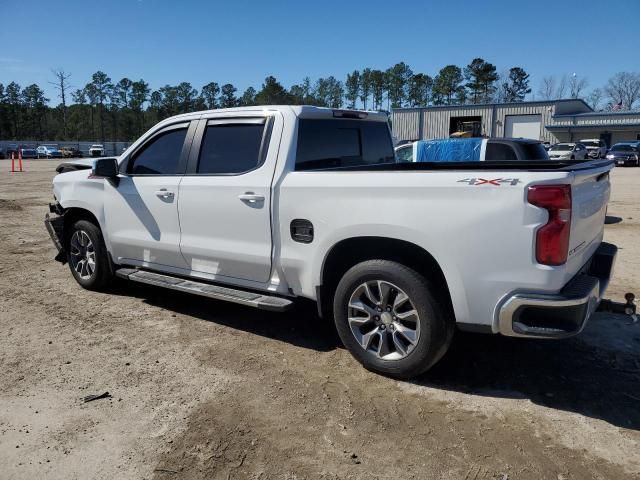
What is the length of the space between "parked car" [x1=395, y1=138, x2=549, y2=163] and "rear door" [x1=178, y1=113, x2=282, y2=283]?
17.3ft

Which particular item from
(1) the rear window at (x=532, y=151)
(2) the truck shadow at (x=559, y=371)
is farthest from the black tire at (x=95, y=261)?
(1) the rear window at (x=532, y=151)

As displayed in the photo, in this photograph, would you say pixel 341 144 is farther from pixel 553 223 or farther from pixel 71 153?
pixel 71 153

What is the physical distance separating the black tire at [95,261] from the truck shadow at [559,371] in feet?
12.4

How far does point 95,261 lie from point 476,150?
24.2 feet

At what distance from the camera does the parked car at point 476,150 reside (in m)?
9.47

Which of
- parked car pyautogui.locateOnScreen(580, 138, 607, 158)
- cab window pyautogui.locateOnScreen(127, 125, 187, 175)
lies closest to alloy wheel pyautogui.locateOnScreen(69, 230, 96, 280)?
cab window pyautogui.locateOnScreen(127, 125, 187, 175)

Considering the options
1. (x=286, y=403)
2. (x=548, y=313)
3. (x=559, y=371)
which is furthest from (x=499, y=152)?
(x=286, y=403)

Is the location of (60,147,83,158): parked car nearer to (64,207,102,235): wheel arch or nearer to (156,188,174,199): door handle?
(64,207,102,235): wheel arch

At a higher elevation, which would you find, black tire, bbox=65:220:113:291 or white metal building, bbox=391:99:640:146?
white metal building, bbox=391:99:640:146

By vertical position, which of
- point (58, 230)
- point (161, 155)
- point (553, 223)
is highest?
point (161, 155)

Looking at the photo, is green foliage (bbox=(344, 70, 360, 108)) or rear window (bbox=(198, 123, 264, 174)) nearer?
rear window (bbox=(198, 123, 264, 174))

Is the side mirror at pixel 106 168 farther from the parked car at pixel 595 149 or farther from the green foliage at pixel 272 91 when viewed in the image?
the green foliage at pixel 272 91

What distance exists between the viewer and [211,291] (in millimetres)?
4566

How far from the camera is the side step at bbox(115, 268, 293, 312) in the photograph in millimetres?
4164
